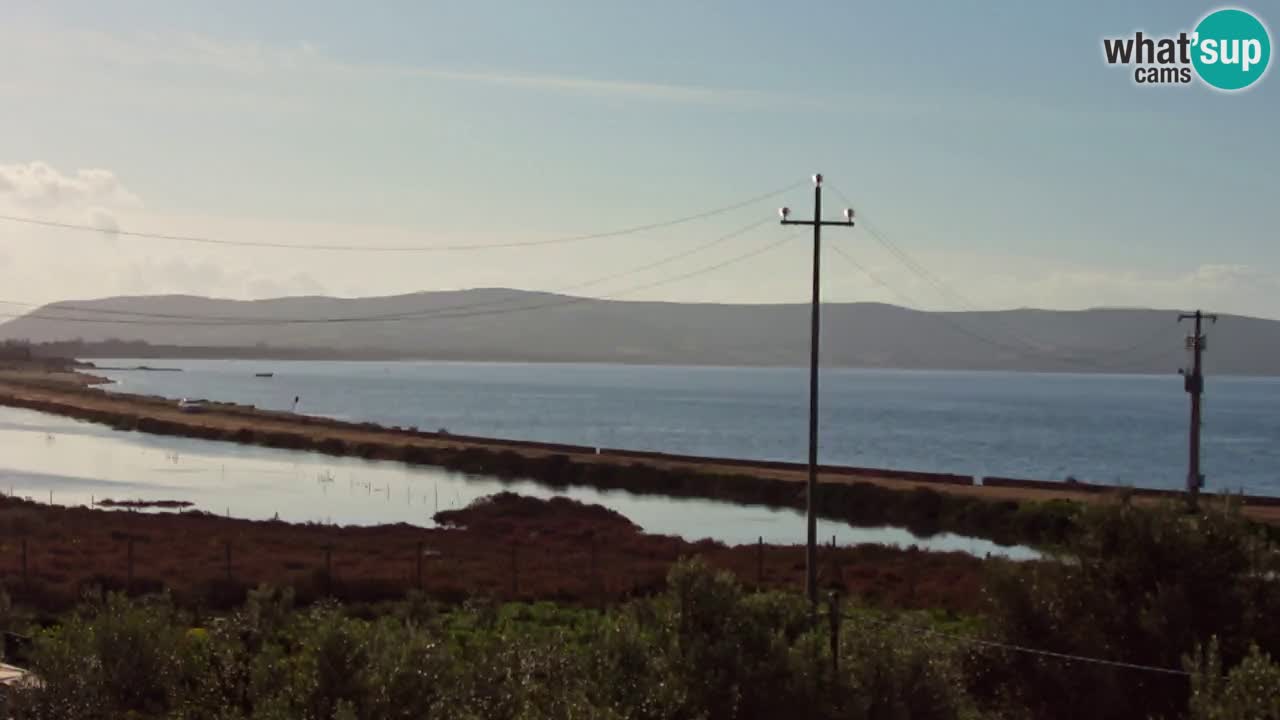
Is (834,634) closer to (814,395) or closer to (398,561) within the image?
(814,395)

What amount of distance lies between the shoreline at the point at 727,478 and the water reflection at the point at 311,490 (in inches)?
86.5

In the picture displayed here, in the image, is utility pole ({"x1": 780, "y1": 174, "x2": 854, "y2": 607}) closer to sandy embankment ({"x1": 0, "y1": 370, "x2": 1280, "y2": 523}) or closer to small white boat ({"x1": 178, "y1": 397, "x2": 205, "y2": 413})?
sandy embankment ({"x1": 0, "y1": 370, "x2": 1280, "y2": 523})

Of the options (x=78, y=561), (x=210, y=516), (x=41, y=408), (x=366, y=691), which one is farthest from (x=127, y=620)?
(x=41, y=408)

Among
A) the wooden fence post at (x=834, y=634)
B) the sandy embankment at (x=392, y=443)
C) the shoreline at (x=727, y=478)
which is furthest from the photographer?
the sandy embankment at (x=392, y=443)

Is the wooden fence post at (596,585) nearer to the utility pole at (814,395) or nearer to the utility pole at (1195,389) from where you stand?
the utility pole at (814,395)

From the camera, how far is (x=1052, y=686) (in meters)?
24.8

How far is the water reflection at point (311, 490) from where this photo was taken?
76.8 metres

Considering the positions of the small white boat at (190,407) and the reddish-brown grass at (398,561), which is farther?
the small white boat at (190,407)

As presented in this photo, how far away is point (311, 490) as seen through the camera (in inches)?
3612

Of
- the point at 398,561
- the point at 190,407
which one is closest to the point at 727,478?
the point at 398,561

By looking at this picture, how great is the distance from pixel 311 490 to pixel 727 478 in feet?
102

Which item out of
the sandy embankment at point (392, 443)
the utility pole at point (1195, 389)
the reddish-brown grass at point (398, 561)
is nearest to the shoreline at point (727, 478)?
the sandy embankment at point (392, 443)

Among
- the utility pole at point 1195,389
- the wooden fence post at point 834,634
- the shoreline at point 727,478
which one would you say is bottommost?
the shoreline at point 727,478

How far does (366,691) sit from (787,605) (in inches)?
313
